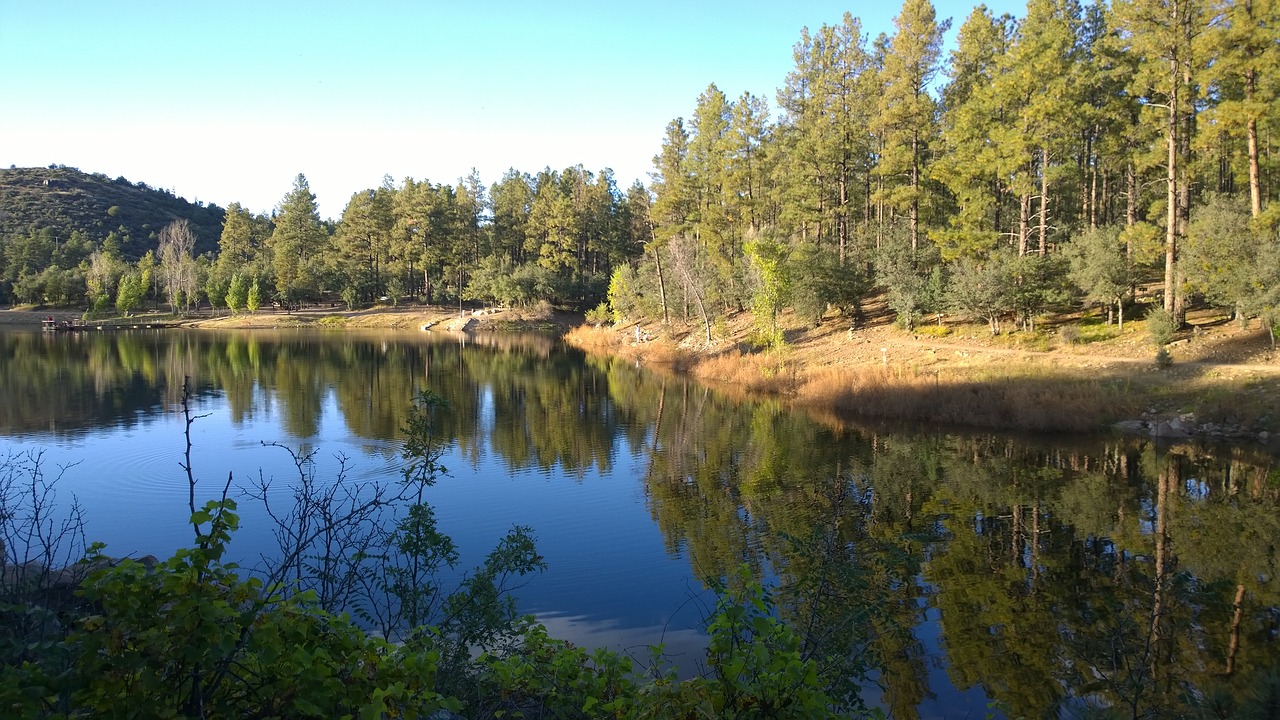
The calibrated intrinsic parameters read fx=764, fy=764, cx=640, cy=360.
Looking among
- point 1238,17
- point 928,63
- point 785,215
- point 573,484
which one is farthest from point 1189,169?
point 573,484

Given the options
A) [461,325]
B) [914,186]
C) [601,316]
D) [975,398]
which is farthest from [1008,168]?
[461,325]

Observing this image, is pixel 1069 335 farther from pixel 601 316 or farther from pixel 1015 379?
pixel 601 316

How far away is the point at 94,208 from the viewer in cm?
12812

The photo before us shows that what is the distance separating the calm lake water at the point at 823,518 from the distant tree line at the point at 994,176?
1029 centimetres

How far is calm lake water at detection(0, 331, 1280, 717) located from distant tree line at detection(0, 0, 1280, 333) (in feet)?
33.8

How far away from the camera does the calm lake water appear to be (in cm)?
940

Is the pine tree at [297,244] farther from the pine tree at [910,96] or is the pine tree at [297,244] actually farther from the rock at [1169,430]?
the rock at [1169,430]

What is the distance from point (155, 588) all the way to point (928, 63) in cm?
4147

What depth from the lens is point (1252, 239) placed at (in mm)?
25344

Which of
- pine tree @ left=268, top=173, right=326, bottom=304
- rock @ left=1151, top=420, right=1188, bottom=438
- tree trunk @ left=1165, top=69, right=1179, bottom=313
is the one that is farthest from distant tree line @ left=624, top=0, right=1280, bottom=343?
pine tree @ left=268, top=173, right=326, bottom=304

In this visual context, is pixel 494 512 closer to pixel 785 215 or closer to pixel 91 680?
pixel 91 680

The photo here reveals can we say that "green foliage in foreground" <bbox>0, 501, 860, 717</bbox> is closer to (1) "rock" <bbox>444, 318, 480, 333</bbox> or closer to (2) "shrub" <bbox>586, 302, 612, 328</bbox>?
(2) "shrub" <bbox>586, 302, 612, 328</bbox>

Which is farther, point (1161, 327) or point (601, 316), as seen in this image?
point (601, 316)

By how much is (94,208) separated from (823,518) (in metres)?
150
